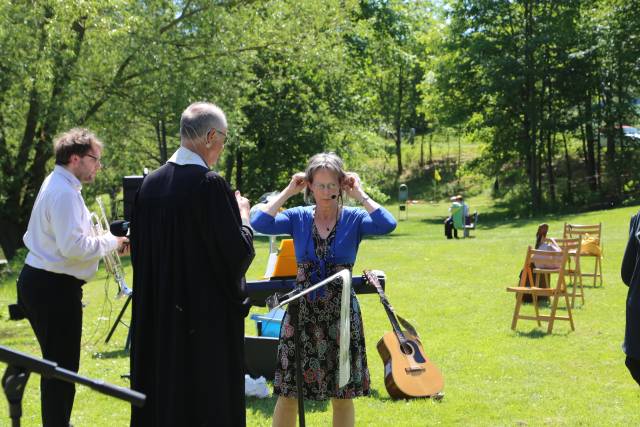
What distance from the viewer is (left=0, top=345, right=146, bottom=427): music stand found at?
2.21 meters

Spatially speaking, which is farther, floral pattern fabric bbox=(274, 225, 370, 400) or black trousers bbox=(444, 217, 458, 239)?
black trousers bbox=(444, 217, 458, 239)

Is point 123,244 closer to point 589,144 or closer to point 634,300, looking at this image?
point 634,300

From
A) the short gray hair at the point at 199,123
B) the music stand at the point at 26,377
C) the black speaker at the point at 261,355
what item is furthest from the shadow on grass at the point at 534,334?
the music stand at the point at 26,377

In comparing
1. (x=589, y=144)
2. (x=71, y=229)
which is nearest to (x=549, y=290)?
(x=71, y=229)

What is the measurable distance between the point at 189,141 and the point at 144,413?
130cm

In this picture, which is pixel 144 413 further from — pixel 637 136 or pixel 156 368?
pixel 637 136

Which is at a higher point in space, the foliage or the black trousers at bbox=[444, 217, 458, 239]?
the foliage

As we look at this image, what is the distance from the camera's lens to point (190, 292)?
A: 147 inches

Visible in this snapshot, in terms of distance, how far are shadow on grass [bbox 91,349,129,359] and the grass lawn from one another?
1 centimetres

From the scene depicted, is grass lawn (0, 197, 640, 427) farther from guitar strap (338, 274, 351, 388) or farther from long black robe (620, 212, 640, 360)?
guitar strap (338, 274, 351, 388)

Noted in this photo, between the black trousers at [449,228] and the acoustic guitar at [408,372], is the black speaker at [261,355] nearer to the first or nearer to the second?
the acoustic guitar at [408,372]

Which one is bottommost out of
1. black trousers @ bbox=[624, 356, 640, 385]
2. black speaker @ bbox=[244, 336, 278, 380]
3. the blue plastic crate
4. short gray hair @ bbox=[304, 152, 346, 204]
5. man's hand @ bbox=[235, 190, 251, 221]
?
black speaker @ bbox=[244, 336, 278, 380]

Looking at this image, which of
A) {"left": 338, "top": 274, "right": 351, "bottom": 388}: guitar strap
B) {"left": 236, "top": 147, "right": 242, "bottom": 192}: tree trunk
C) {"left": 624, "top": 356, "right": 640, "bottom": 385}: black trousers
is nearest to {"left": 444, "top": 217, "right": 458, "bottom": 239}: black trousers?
{"left": 236, "top": 147, "right": 242, "bottom": 192}: tree trunk

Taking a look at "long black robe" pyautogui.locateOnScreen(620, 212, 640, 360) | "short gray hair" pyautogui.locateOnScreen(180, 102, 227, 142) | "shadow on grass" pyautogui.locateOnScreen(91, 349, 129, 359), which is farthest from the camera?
"shadow on grass" pyautogui.locateOnScreen(91, 349, 129, 359)
